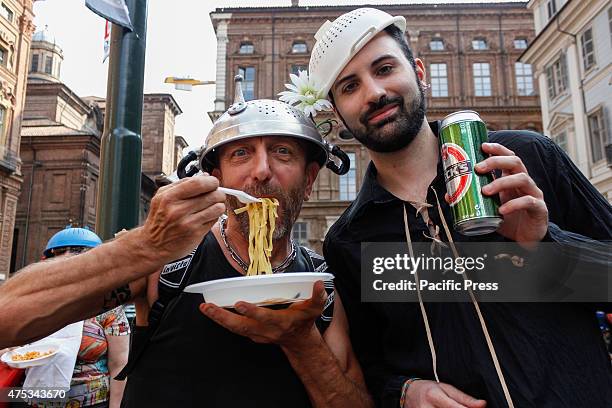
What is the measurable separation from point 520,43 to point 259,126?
113 feet

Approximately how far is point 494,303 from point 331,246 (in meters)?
0.75

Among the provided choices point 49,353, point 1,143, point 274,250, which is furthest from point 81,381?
point 1,143

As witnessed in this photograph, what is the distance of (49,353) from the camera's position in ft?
12.0

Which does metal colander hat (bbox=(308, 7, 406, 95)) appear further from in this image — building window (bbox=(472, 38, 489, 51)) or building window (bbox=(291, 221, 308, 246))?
building window (bbox=(472, 38, 489, 51))

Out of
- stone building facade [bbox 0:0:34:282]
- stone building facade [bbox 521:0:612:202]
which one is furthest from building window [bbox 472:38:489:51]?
stone building facade [bbox 0:0:34:282]

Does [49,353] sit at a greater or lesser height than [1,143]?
→ lesser

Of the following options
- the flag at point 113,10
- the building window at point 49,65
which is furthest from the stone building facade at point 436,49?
the flag at point 113,10

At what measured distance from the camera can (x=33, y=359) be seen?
3.64 m

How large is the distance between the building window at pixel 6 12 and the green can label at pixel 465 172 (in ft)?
103

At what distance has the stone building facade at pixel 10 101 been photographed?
25422mm

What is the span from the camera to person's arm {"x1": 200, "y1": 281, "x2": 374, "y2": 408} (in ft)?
5.55

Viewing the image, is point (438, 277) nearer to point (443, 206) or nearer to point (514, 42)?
point (443, 206)

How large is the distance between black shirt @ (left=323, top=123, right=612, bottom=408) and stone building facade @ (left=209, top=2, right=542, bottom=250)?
28277 millimetres

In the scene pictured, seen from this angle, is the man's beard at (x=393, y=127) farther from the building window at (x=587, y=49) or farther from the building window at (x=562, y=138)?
the building window at (x=562, y=138)
